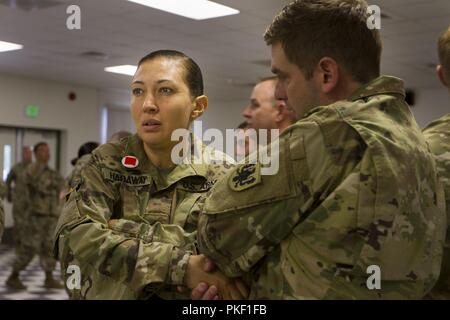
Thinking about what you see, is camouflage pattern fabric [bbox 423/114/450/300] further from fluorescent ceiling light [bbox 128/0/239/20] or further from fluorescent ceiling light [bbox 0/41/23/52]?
fluorescent ceiling light [bbox 0/41/23/52]

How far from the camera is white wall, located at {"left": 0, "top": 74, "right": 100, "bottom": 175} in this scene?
36.9 ft

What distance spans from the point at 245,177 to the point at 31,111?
11.0 meters

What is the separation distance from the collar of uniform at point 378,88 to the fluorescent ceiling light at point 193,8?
16.5ft

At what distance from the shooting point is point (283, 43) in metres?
1.37

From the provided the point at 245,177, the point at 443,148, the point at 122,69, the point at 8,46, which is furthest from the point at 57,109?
the point at 245,177

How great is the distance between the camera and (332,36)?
4.32 ft

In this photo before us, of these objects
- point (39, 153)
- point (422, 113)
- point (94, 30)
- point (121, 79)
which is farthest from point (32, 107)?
point (422, 113)

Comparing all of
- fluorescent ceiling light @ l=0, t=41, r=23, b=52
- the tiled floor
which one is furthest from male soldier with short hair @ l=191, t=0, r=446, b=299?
fluorescent ceiling light @ l=0, t=41, r=23, b=52

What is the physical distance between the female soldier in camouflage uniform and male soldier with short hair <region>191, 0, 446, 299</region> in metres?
→ 0.23

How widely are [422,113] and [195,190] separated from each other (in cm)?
1147

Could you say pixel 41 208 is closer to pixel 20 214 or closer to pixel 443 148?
pixel 20 214

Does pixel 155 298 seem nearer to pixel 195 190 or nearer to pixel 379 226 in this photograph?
pixel 195 190

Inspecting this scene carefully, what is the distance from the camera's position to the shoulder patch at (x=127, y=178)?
1722 mm

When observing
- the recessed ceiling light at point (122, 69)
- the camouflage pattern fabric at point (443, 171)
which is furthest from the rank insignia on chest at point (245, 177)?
the recessed ceiling light at point (122, 69)
